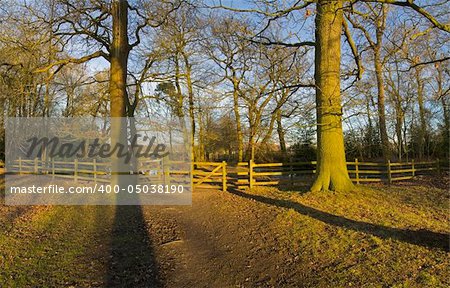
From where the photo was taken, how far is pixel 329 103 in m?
9.89

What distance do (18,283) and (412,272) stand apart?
5.34 meters

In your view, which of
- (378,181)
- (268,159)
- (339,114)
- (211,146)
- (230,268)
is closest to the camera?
(230,268)

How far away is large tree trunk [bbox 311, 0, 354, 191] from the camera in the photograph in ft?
32.5

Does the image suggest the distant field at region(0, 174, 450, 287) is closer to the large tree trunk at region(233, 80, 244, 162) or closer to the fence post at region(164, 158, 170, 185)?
the fence post at region(164, 158, 170, 185)

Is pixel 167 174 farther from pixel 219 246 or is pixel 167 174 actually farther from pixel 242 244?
pixel 242 244

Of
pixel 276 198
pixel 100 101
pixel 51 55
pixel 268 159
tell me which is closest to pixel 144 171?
pixel 100 101

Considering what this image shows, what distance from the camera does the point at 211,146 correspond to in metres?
34.1

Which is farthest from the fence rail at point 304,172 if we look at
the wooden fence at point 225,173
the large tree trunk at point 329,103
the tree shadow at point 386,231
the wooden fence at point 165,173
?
the tree shadow at point 386,231

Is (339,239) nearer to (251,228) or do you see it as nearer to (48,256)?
(251,228)

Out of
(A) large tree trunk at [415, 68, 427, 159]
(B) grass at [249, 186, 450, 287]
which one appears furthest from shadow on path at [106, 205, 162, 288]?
(A) large tree trunk at [415, 68, 427, 159]

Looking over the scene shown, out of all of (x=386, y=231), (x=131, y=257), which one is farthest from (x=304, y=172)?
(x=131, y=257)

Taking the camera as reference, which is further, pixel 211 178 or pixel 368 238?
pixel 211 178

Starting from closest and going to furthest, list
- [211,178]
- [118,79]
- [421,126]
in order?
[118,79] < [211,178] < [421,126]

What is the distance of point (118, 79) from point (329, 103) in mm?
7235
